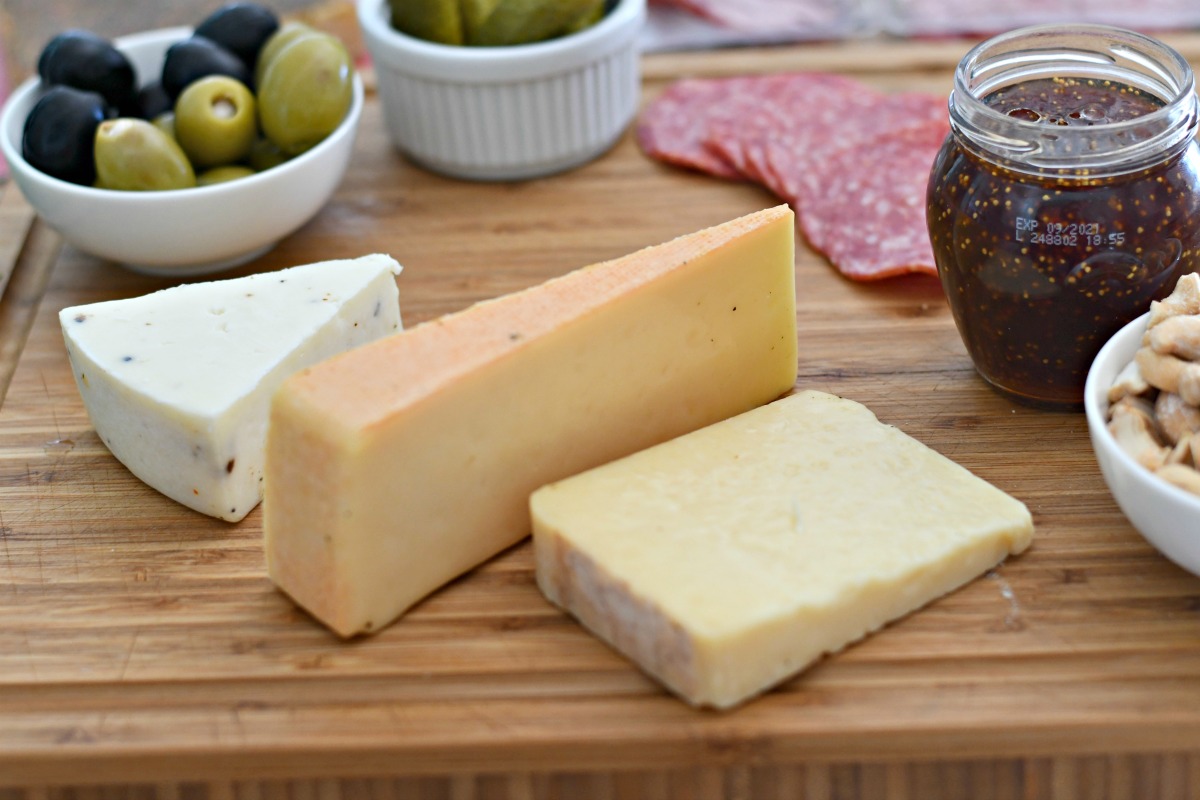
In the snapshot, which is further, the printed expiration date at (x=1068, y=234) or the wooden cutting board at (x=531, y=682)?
the printed expiration date at (x=1068, y=234)

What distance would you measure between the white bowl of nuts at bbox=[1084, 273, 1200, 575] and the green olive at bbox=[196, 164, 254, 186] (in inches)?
48.1

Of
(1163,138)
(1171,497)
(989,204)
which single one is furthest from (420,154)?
(1171,497)

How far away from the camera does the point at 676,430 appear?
58.4 inches

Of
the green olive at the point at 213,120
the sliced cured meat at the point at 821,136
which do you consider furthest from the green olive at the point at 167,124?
the sliced cured meat at the point at 821,136

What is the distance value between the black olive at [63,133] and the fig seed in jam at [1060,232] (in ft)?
3.87

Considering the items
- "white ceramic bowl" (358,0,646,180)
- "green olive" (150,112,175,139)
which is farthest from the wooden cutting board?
"white ceramic bowl" (358,0,646,180)

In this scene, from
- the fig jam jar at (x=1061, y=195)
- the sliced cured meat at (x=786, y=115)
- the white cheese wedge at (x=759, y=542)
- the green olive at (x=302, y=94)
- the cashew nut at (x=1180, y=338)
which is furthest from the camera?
the sliced cured meat at (x=786, y=115)

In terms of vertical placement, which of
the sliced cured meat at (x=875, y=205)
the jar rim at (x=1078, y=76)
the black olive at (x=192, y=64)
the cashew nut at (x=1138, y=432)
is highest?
the jar rim at (x=1078, y=76)

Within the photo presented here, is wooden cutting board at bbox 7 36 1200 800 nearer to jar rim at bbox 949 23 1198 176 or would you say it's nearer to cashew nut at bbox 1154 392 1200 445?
cashew nut at bbox 1154 392 1200 445

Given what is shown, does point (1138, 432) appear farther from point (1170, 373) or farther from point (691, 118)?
point (691, 118)

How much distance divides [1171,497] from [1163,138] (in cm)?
43

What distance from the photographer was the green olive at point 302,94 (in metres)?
1.84

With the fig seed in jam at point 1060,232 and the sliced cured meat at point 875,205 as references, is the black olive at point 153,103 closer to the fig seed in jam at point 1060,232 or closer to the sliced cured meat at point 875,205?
the sliced cured meat at point 875,205

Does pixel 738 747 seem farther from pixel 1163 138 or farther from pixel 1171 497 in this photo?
pixel 1163 138
